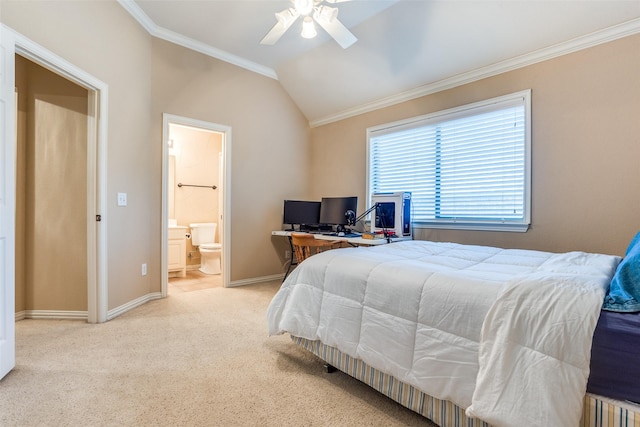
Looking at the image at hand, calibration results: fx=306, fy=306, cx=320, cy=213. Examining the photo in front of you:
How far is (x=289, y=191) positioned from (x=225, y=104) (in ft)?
4.83

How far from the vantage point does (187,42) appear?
3529mm

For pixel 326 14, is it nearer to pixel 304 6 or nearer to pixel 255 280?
pixel 304 6

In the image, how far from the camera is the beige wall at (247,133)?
349cm

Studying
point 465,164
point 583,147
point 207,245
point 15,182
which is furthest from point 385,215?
point 15,182

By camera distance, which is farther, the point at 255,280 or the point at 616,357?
the point at 255,280

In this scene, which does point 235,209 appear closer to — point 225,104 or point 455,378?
point 225,104

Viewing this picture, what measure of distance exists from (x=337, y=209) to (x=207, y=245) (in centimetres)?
223

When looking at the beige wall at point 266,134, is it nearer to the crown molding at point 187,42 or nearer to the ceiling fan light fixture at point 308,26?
the crown molding at point 187,42

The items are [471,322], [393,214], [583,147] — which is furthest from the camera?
[393,214]

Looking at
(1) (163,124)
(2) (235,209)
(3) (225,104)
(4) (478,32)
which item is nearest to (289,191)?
(2) (235,209)

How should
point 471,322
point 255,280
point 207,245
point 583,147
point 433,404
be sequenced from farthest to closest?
point 207,245 → point 255,280 → point 583,147 → point 433,404 → point 471,322

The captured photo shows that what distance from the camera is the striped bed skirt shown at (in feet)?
3.12

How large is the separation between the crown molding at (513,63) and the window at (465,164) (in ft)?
0.88

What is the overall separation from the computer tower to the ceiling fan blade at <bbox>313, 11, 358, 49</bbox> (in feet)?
5.29
